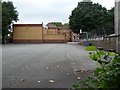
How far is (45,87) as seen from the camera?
8570 mm

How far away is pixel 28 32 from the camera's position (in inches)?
3816

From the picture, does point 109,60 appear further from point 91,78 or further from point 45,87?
point 45,87

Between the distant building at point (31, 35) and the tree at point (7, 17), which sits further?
the distant building at point (31, 35)

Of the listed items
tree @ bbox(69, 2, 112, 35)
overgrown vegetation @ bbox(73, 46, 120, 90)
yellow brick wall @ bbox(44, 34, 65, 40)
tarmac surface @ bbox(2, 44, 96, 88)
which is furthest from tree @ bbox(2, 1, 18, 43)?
overgrown vegetation @ bbox(73, 46, 120, 90)

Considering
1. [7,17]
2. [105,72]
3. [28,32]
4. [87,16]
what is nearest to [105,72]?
[105,72]

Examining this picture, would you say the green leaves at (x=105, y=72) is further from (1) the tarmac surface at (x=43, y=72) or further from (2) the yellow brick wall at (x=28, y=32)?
(2) the yellow brick wall at (x=28, y=32)

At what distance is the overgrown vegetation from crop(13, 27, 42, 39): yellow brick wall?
9319 cm

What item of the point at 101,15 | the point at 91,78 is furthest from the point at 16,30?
the point at 91,78

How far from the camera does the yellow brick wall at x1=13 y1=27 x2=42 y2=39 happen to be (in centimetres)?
9581

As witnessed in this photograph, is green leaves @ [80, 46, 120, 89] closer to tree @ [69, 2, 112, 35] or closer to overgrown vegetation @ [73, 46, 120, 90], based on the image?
overgrown vegetation @ [73, 46, 120, 90]

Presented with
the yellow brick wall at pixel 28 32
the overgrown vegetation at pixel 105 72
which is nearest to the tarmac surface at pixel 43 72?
the overgrown vegetation at pixel 105 72

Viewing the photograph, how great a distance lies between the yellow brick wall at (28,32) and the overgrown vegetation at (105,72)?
93.2 meters

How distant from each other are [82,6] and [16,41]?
23.4 m

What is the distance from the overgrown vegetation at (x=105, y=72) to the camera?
256 centimetres
